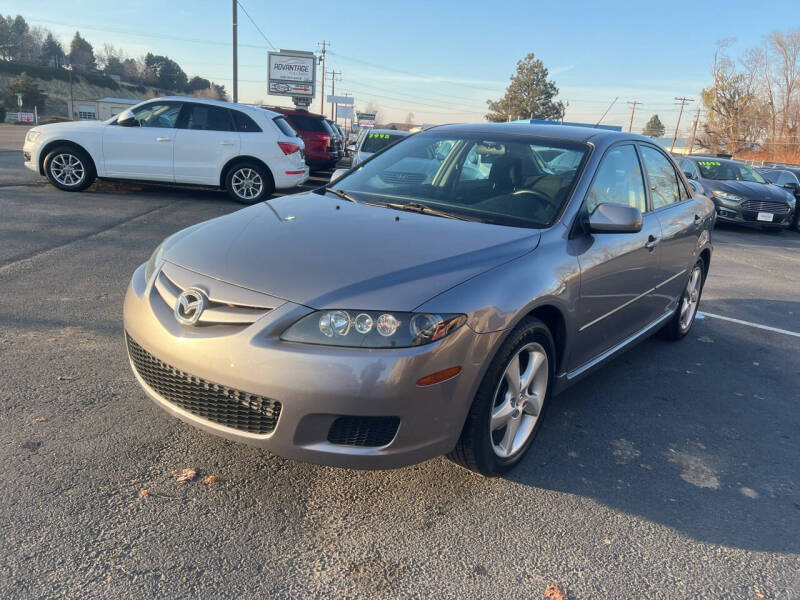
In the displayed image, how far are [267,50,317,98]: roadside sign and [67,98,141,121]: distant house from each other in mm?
34004

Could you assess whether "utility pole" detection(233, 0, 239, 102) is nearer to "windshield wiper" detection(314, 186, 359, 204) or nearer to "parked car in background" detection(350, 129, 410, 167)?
"parked car in background" detection(350, 129, 410, 167)

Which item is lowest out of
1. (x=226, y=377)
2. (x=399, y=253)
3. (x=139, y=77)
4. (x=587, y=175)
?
(x=226, y=377)

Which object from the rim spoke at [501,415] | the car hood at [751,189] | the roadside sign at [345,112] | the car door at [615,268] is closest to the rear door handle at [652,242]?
the car door at [615,268]

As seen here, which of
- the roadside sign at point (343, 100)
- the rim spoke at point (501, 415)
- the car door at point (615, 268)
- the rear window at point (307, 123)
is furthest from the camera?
the roadside sign at point (343, 100)

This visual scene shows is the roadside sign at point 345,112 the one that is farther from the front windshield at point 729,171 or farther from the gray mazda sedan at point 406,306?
the gray mazda sedan at point 406,306

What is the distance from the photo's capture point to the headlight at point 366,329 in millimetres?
2232

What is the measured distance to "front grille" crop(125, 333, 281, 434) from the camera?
2.30 meters

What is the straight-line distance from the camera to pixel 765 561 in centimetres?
242

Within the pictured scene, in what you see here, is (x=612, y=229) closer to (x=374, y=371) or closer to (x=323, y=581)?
(x=374, y=371)

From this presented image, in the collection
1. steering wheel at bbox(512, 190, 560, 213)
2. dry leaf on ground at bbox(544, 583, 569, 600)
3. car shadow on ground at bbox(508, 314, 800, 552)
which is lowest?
dry leaf on ground at bbox(544, 583, 569, 600)

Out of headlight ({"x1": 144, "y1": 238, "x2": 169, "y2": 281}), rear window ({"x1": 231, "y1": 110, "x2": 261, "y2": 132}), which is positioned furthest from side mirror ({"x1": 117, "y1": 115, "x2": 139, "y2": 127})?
headlight ({"x1": 144, "y1": 238, "x2": 169, "y2": 281})

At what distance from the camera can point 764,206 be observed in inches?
520

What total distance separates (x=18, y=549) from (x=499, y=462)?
1892mm

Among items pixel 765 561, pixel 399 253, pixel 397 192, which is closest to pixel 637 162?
pixel 397 192
